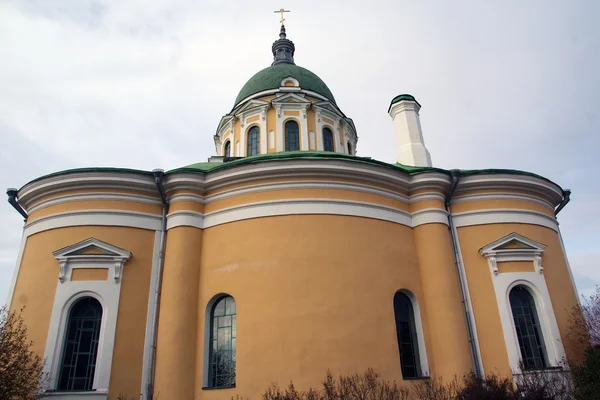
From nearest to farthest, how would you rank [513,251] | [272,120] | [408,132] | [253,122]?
[513,251] → [408,132] → [272,120] → [253,122]

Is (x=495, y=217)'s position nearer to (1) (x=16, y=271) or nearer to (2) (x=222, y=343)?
(2) (x=222, y=343)

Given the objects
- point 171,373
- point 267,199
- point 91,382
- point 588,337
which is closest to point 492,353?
point 588,337

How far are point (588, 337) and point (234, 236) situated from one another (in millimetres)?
9181

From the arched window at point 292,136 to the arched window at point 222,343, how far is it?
7.93m

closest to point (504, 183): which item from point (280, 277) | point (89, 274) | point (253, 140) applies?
point (280, 277)

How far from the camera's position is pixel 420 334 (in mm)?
10867

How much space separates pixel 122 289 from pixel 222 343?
2.65m

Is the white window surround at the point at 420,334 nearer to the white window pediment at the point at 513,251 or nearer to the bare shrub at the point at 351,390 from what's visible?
the bare shrub at the point at 351,390

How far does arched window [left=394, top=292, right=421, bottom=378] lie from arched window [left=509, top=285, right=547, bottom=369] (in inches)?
107

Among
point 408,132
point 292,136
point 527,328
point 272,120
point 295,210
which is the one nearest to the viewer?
point 295,210

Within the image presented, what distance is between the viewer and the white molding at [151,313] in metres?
10.2

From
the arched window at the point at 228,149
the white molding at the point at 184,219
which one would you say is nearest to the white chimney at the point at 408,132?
the arched window at the point at 228,149

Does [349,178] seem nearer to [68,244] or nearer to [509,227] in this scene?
[509,227]

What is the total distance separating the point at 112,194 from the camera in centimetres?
1160
